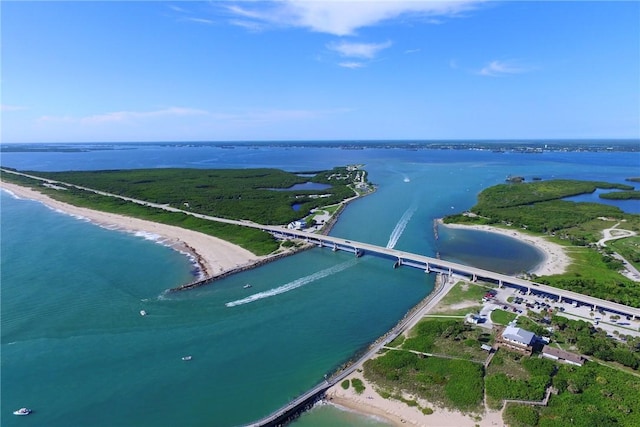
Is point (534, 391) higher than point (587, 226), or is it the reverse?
point (587, 226)

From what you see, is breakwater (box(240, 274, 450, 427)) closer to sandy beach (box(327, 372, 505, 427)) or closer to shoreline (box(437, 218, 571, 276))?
sandy beach (box(327, 372, 505, 427))

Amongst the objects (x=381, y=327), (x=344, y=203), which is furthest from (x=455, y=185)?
(x=381, y=327)

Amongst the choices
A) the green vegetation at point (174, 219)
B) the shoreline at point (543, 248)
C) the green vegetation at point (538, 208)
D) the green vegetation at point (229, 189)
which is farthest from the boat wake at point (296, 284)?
the green vegetation at point (538, 208)

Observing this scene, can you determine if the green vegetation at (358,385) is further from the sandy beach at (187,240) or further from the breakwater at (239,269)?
the sandy beach at (187,240)

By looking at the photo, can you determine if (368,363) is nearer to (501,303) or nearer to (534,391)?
(534,391)

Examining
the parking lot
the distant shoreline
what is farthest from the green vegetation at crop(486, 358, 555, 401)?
the distant shoreline
